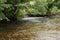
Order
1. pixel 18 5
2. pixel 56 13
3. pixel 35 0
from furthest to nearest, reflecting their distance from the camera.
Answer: pixel 56 13 → pixel 35 0 → pixel 18 5

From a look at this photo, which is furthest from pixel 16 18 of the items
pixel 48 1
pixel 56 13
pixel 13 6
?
pixel 56 13

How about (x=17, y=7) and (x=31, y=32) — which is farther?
(x=17, y=7)

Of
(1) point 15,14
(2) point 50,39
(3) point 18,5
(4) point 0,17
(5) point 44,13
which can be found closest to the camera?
(2) point 50,39

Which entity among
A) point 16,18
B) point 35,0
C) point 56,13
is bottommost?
point 56,13

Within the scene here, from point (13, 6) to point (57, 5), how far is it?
12.2m

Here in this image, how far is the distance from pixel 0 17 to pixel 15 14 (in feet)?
19.1

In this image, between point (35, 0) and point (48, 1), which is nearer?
point (35, 0)

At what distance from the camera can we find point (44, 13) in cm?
2755

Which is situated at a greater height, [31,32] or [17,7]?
[17,7]

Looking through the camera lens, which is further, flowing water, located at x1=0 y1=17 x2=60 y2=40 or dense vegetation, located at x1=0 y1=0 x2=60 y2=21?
dense vegetation, located at x1=0 y1=0 x2=60 y2=21

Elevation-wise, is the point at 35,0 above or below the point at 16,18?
above

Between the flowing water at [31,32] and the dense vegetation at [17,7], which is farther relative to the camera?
the dense vegetation at [17,7]

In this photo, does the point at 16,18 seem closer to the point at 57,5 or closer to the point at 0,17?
the point at 0,17

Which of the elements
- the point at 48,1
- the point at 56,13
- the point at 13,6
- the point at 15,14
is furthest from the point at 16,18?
the point at 56,13
